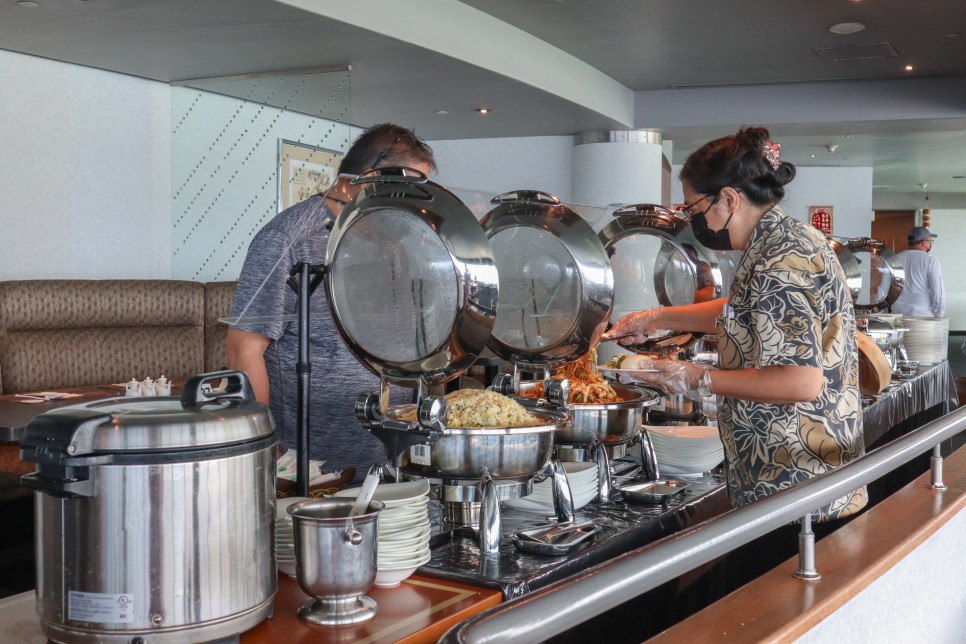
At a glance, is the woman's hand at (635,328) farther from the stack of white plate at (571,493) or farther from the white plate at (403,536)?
the white plate at (403,536)

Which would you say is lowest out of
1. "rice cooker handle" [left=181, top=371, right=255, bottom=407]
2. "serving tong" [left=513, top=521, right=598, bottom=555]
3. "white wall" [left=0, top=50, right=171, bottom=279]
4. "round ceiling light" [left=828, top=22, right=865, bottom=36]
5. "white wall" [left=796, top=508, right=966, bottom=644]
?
"white wall" [left=796, top=508, right=966, bottom=644]

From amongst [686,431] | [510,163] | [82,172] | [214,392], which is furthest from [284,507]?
[510,163]

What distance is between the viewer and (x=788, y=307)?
1.81 meters

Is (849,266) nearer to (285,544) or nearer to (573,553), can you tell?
(573,553)

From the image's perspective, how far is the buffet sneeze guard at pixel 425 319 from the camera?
1.45 meters

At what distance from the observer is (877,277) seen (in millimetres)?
5816

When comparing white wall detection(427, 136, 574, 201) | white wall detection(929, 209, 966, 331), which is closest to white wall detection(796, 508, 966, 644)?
white wall detection(427, 136, 574, 201)

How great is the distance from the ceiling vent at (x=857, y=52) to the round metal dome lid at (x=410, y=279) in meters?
6.31

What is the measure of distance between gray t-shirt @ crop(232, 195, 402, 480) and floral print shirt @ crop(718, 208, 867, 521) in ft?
2.49

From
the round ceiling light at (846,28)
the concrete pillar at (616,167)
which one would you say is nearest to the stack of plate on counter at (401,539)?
the round ceiling light at (846,28)

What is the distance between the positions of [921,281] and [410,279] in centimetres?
882

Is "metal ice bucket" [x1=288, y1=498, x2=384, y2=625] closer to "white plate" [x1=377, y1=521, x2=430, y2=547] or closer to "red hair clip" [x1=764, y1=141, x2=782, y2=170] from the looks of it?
"white plate" [x1=377, y1=521, x2=430, y2=547]

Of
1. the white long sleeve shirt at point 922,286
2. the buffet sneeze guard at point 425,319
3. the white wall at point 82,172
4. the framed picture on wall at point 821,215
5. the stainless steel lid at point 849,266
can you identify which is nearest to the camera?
the buffet sneeze guard at point 425,319

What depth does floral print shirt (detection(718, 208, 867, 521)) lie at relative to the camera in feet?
5.94
